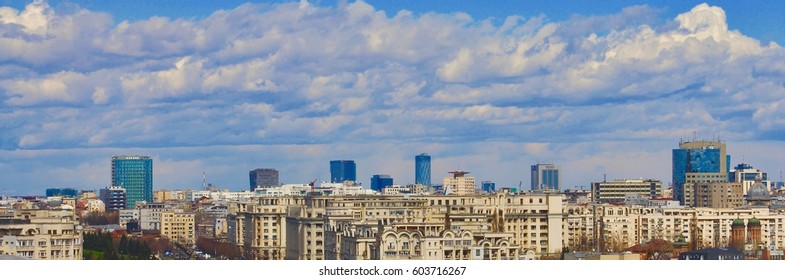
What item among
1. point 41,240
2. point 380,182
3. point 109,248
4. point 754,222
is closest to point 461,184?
point 380,182

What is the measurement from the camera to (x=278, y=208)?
23391mm

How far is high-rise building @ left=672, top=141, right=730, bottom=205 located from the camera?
46.8 m

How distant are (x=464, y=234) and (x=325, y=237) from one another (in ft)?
14.2

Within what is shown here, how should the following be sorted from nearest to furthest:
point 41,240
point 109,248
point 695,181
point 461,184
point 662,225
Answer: point 41,240, point 109,248, point 662,225, point 461,184, point 695,181

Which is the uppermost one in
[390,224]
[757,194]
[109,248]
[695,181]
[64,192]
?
[695,181]

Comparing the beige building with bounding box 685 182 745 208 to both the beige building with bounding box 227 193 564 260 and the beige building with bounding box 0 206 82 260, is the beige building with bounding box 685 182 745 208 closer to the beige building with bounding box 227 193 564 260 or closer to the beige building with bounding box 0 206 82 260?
the beige building with bounding box 227 193 564 260

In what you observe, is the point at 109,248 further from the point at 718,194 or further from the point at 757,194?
the point at 718,194

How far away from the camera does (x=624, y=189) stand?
4938cm

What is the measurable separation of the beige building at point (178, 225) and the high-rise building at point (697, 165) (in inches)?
653

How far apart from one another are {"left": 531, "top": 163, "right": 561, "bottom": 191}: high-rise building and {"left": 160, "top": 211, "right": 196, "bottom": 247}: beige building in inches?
344

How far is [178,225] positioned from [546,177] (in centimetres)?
1048

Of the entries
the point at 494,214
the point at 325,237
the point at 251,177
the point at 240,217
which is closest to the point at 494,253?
the point at 325,237

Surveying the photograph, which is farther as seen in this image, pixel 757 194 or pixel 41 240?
pixel 757 194
